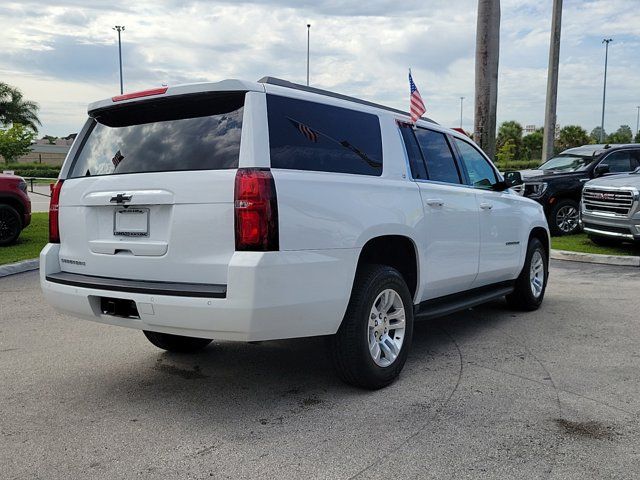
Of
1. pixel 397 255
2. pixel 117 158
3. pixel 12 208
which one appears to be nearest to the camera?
pixel 117 158

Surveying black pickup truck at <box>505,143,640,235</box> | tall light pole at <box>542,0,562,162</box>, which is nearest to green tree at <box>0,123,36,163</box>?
tall light pole at <box>542,0,562,162</box>

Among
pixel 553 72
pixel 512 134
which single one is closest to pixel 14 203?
pixel 553 72

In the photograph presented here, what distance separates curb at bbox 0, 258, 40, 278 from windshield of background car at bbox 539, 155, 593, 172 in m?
10.9

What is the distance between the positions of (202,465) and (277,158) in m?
1.74

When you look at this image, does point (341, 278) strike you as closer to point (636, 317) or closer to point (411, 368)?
point (411, 368)

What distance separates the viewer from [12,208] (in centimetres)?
1108

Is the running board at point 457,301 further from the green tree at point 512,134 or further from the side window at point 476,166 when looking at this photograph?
the green tree at point 512,134

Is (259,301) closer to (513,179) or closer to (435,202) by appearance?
(435,202)

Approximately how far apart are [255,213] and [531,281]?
435 centimetres

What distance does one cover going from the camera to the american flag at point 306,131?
13.1 feet

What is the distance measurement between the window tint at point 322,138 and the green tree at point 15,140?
2147 inches

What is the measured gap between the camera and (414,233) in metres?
4.68

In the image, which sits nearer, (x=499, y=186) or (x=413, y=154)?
(x=413, y=154)

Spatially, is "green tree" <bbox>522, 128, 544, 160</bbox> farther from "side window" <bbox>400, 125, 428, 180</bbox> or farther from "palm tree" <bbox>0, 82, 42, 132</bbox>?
"side window" <bbox>400, 125, 428, 180</bbox>
